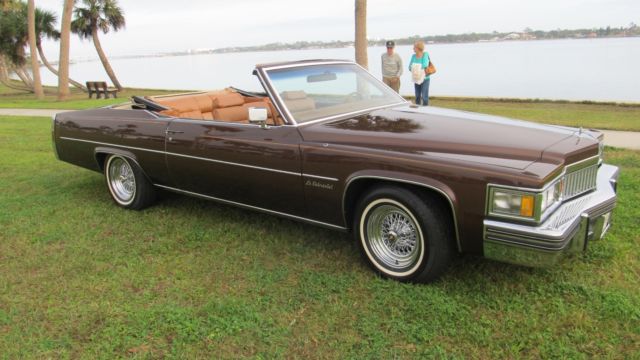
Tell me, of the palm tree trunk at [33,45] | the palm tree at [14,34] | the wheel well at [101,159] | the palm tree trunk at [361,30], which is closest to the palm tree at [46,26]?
the palm tree at [14,34]

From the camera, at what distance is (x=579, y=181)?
3.38 metres

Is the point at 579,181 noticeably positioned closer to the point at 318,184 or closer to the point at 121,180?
the point at 318,184

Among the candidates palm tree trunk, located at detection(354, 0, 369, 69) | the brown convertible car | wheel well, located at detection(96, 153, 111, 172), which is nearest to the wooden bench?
palm tree trunk, located at detection(354, 0, 369, 69)

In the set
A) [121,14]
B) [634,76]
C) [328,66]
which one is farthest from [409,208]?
[121,14]

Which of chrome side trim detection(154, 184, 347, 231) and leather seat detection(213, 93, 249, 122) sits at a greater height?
leather seat detection(213, 93, 249, 122)

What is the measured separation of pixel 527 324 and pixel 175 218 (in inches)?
133

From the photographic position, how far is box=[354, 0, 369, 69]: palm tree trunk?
12.6 meters

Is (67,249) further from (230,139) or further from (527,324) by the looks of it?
(527,324)

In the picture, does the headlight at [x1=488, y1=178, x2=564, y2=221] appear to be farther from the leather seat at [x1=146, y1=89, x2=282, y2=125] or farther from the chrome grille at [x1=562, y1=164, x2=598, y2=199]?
the leather seat at [x1=146, y1=89, x2=282, y2=125]

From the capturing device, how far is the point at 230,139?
4.24 meters

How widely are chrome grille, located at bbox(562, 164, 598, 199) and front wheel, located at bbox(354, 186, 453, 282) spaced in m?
0.78

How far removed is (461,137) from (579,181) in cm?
82

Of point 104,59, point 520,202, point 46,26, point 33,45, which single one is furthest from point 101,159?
point 46,26

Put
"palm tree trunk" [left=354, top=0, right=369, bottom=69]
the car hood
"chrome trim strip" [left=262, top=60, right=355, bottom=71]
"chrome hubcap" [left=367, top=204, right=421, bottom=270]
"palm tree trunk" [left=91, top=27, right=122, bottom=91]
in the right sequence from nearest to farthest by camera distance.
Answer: the car hood < "chrome hubcap" [left=367, top=204, right=421, bottom=270] < "chrome trim strip" [left=262, top=60, right=355, bottom=71] < "palm tree trunk" [left=354, top=0, right=369, bottom=69] < "palm tree trunk" [left=91, top=27, right=122, bottom=91]
